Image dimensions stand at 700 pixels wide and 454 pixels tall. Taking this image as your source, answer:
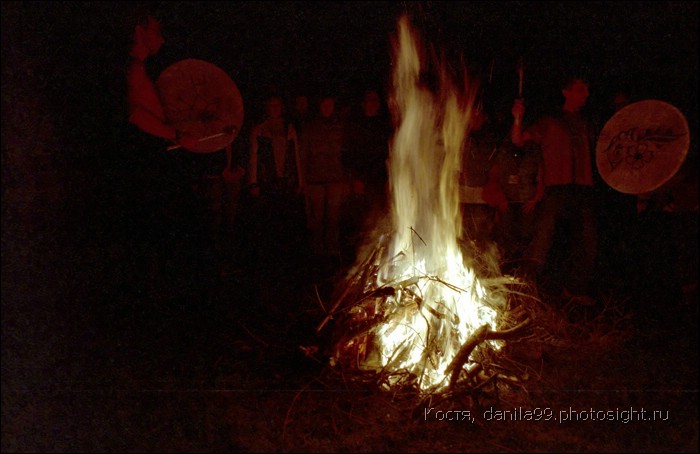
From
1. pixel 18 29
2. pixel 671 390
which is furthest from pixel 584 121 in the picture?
pixel 18 29

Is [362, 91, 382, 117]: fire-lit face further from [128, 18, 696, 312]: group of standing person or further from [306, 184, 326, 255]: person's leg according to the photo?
[306, 184, 326, 255]: person's leg

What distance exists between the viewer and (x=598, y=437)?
242cm

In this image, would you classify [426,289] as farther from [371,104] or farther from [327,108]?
[327,108]

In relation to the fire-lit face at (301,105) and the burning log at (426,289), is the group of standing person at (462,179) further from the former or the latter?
the burning log at (426,289)

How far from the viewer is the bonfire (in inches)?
117

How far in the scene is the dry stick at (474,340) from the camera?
2800 mm

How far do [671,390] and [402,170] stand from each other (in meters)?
2.29

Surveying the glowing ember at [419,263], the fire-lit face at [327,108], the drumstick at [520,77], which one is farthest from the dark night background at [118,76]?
the glowing ember at [419,263]

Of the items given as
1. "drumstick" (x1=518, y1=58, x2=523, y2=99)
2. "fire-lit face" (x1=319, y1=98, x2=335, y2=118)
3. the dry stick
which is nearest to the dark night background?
"drumstick" (x1=518, y1=58, x2=523, y2=99)

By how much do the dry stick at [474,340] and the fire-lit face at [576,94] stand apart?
2.89 m

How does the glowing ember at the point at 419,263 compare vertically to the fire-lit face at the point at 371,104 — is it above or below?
below

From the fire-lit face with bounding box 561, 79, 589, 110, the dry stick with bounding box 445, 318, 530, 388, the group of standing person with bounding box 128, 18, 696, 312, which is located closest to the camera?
the dry stick with bounding box 445, 318, 530, 388

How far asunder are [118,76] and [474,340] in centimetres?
356

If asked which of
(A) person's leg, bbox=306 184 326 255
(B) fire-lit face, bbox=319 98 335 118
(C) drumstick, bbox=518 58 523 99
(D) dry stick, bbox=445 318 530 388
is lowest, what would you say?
(D) dry stick, bbox=445 318 530 388
